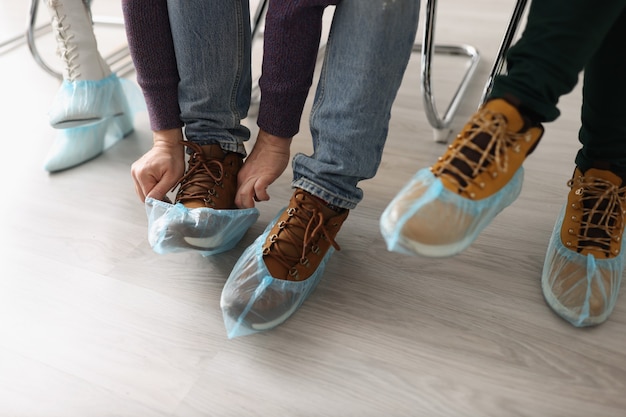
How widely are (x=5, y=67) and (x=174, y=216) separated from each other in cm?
95

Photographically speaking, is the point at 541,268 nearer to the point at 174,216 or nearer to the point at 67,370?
the point at 174,216

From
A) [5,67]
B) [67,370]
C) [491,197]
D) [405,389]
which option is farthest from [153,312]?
[5,67]

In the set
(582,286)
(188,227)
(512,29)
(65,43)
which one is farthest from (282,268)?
(65,43)

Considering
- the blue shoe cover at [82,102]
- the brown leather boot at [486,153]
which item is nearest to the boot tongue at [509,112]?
the brown leather boot at [486,153]

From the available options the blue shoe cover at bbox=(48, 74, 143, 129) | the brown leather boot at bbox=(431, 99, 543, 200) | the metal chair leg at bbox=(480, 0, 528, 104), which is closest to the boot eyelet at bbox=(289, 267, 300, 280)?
the brown leather boot at bbox=(431, 99, 543, 200)

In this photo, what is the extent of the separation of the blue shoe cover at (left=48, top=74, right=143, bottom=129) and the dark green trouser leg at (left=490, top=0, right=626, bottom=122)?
0.72 m

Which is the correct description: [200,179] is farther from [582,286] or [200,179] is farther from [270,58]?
[582,286]

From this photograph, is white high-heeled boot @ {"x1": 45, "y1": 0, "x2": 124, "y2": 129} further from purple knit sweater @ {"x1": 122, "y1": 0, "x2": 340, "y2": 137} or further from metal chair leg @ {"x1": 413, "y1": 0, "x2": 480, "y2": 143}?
metal chair leg @ {"x1": 413, "y1": 0, "x2": 480, "y2": 143}

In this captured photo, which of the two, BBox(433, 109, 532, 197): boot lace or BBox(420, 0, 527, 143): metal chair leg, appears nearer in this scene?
BBox(433, 109, 532, 197): boot lace

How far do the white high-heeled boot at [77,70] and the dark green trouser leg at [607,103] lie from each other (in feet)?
2.58

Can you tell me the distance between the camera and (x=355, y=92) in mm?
636

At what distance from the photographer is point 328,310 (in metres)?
0.71

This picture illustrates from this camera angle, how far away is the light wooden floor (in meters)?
0.61

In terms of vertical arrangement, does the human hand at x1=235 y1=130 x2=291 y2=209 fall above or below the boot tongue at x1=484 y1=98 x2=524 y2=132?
below
